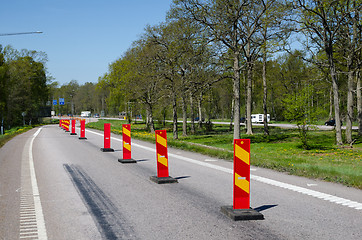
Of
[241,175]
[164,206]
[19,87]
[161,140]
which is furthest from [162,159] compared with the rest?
[19,87]

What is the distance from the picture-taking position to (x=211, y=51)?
23.2 m

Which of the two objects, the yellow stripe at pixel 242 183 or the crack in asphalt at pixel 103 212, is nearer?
the crack in asphalt at pixel 103 212

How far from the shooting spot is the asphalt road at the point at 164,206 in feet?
16.6

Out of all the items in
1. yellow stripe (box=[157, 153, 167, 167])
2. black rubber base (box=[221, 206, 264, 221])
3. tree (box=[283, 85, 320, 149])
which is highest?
tree (box=[283, 85, 320, 149])

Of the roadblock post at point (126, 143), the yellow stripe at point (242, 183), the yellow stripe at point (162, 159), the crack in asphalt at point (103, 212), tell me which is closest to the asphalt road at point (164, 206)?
the crack in asphalt at point (103, 212)

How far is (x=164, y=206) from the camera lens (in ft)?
21.6

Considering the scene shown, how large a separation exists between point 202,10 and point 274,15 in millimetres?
4297

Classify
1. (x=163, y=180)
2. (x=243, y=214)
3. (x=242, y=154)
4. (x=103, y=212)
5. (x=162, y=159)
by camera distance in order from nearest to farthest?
1. (x=243, y=214)
2. (x=242, y=154)
3. (x=103, y=212)
4. (x=163, y=180)
5. (x=162, y=159)

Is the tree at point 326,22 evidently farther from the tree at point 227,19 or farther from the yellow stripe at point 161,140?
the yellow stripe at point 161,140

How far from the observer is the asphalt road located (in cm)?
507

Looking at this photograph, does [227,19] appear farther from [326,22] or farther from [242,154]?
[242,154]

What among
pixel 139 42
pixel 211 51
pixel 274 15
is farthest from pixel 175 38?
pixel 274 15

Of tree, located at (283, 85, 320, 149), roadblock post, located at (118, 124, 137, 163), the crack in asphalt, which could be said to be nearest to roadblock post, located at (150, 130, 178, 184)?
the crack in asphalt

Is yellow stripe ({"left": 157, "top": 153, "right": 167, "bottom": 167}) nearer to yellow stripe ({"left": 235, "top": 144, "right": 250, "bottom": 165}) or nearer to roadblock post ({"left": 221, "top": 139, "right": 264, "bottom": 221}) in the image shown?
roadblock post ({"left": 221, "top": 139, "right": 264, "bottom": 221})
